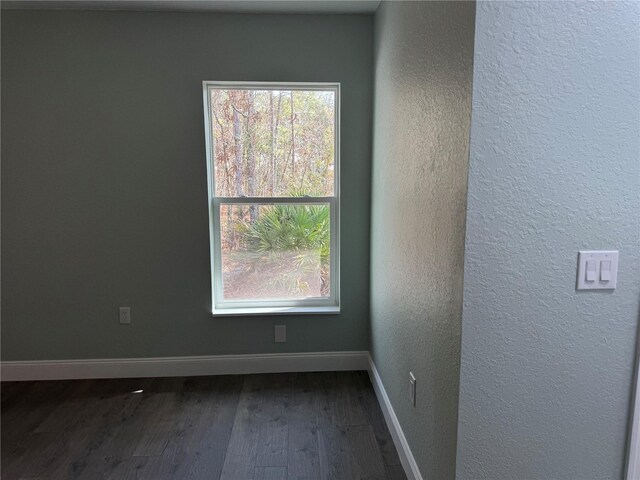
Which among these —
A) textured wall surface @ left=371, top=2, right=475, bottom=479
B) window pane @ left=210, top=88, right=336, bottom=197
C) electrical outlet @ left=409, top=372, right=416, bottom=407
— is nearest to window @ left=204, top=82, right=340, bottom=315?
window pane @ left=210, top=88, right=336, bottom=197

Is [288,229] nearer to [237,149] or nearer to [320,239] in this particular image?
[320,239]

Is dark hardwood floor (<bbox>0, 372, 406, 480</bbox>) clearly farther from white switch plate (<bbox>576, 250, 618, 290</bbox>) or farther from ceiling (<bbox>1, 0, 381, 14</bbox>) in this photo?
ceiling (<bbox>1, 0, 381, 14</bbox>)

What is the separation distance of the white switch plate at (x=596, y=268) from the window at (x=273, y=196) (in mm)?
1751

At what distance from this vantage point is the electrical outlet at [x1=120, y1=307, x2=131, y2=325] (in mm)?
2768

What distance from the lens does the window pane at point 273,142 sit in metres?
2.71

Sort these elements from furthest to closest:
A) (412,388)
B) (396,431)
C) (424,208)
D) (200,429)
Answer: (200,429)
(396,431)
(412,388)
(424,208)

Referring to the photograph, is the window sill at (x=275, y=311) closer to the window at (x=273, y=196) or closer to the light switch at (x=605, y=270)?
the window at (x=273, y=196)

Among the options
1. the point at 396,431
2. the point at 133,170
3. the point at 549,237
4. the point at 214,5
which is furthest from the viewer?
the point at 133,170

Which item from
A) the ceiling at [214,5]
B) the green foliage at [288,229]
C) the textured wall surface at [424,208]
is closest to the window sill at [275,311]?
the green foliage at [288,229]

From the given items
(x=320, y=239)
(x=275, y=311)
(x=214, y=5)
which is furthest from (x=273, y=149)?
(x=275, y=311)

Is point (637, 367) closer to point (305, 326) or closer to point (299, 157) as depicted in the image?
point (305, 326)

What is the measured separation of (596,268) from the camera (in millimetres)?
1216

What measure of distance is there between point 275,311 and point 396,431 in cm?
114

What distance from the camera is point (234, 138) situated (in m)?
2.74
